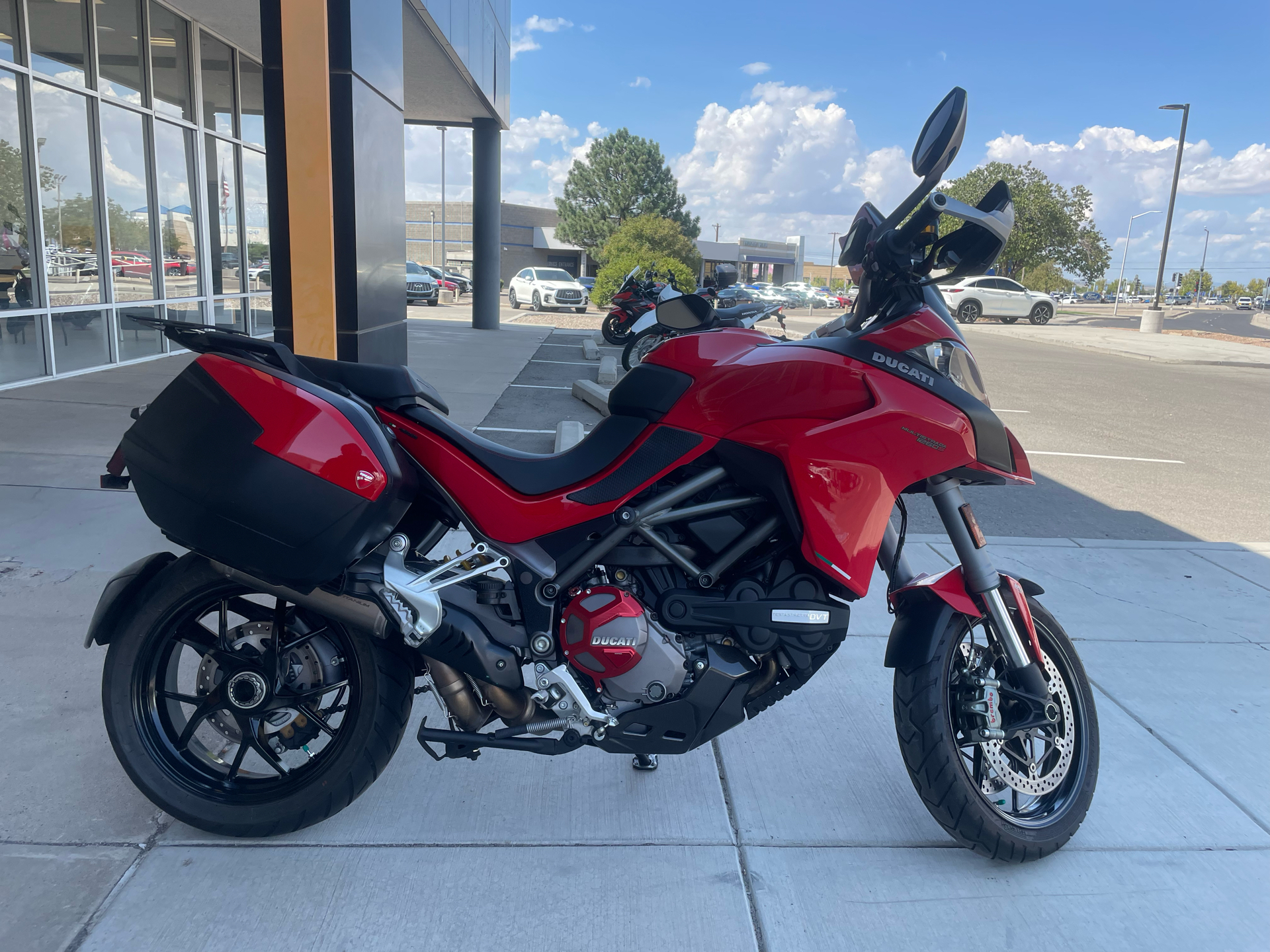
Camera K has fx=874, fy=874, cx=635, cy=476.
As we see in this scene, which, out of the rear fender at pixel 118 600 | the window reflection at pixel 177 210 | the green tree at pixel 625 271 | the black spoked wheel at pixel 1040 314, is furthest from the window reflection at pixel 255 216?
the black spoked wheel at pixel 1040 314

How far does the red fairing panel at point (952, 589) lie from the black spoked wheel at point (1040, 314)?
34654mm

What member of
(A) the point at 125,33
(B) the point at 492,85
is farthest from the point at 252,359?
(B) the point at 492,85

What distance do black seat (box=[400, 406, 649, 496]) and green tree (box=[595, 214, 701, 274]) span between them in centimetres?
2709

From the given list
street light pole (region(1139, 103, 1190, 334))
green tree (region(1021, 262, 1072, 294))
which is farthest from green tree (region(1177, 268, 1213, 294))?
street light pole (region(1139, 103, 1190, 334))

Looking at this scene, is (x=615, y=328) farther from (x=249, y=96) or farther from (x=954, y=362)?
(x=954, y=362)

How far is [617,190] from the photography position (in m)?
64.4

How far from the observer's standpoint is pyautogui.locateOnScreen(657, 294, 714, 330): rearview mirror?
2.26m

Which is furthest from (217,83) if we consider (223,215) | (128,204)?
(128,204)

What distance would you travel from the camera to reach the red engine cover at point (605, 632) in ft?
7.08

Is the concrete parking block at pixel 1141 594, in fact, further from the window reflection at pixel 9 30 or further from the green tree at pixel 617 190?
the green tree at pixel 617 190

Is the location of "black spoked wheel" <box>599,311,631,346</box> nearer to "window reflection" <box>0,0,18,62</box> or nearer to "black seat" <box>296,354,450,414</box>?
"window reflection" <box>0,0,18,62</box>

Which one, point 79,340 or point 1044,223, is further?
point 1044,223

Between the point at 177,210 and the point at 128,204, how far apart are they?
1221 millimetres

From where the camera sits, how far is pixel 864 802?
2656 millimetres
